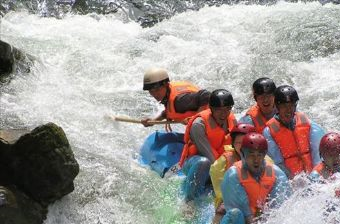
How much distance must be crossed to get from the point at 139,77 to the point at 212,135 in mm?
4587

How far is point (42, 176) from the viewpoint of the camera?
17.2ft

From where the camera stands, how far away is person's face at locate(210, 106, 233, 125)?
18.0ft

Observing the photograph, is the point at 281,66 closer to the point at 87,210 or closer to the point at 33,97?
the point at 33,97

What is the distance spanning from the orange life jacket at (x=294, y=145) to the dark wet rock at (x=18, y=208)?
216 centimetres

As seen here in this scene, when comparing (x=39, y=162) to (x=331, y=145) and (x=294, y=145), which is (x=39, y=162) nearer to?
(x=294, y=145)

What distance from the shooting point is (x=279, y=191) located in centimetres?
463

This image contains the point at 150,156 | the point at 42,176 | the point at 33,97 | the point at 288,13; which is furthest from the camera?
the point at 288,13

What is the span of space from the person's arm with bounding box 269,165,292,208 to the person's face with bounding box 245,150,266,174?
0.59ft

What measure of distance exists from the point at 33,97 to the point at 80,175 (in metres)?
2.75

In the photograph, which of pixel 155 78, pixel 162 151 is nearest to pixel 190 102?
pixel 155 78

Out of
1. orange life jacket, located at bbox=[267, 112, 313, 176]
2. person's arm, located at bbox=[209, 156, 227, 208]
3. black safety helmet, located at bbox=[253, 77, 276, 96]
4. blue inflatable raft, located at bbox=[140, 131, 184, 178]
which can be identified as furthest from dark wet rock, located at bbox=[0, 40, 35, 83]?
orange life jacket, located at bbox=[267, 112, 313, 176]

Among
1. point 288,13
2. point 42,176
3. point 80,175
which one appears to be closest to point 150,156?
point 80,175

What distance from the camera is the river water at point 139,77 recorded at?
19.0 ft

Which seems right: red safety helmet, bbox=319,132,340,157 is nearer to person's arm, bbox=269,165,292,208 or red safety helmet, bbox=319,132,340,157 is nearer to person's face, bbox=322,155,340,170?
person's face, bbox=322,155,340,170
